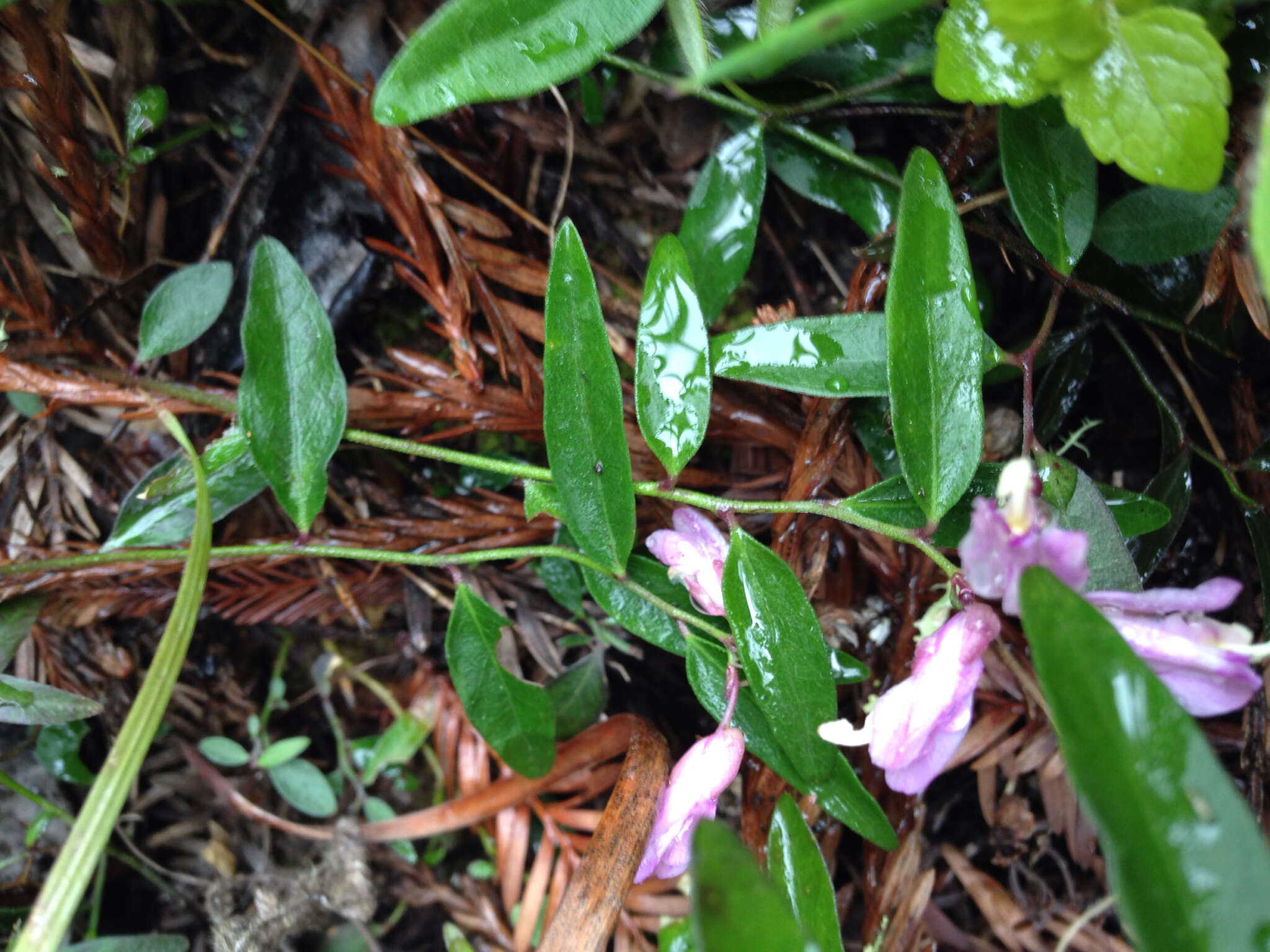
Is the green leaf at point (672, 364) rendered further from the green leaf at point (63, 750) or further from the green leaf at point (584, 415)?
the green leaf at point (63, 750)

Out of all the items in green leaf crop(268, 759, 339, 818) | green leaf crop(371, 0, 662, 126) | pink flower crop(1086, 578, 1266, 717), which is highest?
green leaf crop(371, 0, 662, 126)

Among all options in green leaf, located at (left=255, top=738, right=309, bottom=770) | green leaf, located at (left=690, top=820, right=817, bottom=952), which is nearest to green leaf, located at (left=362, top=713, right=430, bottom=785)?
green leaf, located at (left=255, top=738, right=309, bottom=770)

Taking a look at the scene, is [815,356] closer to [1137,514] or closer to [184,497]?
[1137,514]

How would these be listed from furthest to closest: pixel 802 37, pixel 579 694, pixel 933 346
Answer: pixel 579 694, pixel 933 346, pixel 802 37

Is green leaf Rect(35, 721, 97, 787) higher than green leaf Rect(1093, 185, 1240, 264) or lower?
lower

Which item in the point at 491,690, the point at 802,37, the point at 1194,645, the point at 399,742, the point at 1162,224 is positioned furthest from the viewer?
the point at 399,742

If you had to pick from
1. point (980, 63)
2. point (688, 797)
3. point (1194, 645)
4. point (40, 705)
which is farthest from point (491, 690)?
point (980, 63)

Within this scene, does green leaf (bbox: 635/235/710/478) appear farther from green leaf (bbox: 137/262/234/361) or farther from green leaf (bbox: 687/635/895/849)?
green leaf (bbox: 137/262/234/361)

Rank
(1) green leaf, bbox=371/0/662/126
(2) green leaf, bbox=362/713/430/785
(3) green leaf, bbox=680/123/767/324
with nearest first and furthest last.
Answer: (1) green leaf, bbox=371/0/662/126 → (3) green leaf, bbox=680/123/767/324 → (2) green leaf, bbox=362/713/430/785

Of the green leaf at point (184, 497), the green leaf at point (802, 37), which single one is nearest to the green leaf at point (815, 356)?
the green leaf at point (802, 37)
